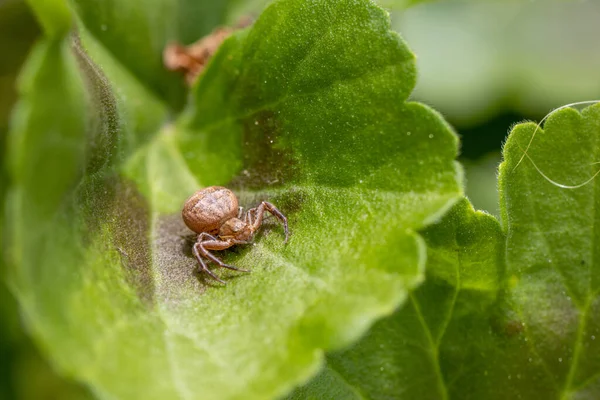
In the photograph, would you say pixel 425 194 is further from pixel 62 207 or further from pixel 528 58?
pixel 528 58

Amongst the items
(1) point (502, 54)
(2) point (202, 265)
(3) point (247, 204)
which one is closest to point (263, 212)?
(3) point (247, 204)

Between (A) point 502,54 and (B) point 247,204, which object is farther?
(A) point 502,54

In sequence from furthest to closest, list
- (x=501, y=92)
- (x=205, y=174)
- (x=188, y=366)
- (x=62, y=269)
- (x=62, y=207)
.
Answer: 1. (x=501, y=92)
2. (x=205, y=174)
3. (x=62, y=207)
4. (x=62, y=269)
5. (x=188, y=366)

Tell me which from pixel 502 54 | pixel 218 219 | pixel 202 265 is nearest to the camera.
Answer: pixel 202 265

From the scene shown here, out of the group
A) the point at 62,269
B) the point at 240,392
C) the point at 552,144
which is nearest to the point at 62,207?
the point at 62,269

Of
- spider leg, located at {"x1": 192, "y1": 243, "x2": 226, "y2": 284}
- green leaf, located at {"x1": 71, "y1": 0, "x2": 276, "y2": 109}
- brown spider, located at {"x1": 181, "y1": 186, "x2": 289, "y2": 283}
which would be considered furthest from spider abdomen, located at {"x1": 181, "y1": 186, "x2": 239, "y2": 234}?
green leaf, located at {"x1": 71, "y1": 0, "x2": 276, "y2": 109}

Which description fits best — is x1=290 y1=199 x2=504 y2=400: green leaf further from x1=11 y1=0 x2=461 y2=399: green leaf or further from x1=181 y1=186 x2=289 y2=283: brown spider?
x1=181 y1=186 x2=289 y2=283: brown spider

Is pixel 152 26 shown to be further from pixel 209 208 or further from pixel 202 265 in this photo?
pixel 202 265
